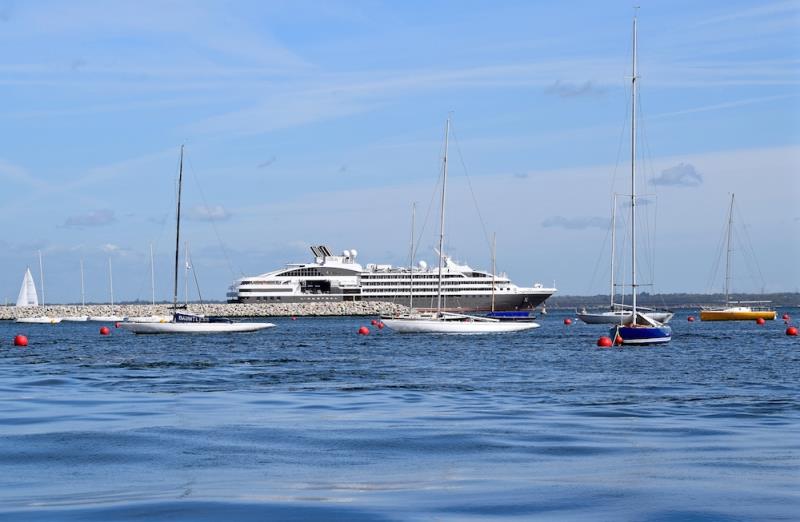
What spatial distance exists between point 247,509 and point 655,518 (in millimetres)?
3997

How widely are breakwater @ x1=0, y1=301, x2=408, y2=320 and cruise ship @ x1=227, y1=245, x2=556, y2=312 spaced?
11.1 ft

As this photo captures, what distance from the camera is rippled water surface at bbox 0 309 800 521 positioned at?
36.5ft

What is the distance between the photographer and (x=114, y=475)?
13227 millimetres

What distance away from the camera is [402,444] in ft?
53.5

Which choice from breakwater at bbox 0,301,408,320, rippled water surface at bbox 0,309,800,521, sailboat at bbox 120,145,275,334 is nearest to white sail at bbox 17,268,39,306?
breakwater at bbox 0,301,408,320

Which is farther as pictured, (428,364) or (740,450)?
(428,364)

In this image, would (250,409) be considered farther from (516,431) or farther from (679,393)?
(679,393)

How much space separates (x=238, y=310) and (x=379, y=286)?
20.6 metres

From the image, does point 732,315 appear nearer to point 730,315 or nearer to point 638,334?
point 730,315

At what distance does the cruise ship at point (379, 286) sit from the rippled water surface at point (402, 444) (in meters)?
113

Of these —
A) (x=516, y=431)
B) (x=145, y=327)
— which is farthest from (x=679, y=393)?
(x=145, y=327)

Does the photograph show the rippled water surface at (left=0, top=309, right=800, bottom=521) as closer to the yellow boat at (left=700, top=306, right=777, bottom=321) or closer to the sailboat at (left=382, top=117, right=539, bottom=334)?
the sailboat at (left=382, top=117, right=539, bottom=334)

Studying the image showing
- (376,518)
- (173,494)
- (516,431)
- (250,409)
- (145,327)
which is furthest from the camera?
(145,327)

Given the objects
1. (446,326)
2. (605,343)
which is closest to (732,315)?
(446,326)
